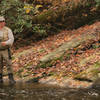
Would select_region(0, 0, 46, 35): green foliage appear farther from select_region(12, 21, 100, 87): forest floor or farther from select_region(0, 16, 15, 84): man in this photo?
select_region(0, 16, 15, 84): man

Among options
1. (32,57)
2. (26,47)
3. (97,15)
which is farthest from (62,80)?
(97,15)

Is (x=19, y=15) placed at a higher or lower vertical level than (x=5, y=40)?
higher

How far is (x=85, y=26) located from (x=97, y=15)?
1054 millimetres

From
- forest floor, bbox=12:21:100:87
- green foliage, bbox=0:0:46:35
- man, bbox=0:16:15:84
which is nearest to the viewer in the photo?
man, bbox=0:16:15:84

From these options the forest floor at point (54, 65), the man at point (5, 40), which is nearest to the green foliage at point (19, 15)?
the forest floor at point (54, 65)

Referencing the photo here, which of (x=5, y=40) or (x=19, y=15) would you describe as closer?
(x=5, y=40)

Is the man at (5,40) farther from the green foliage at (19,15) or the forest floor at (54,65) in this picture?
the green foliage at (19,15)

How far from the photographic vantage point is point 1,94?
4.68 metres

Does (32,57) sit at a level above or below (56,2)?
below

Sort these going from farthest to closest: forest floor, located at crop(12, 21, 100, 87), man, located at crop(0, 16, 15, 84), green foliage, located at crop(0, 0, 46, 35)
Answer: green foliage, located at crop(0, 0, 46, 35)
forest floor, located at crop(12, 21, 100, 87)
man, located at crop(0, 16, 15, 84)

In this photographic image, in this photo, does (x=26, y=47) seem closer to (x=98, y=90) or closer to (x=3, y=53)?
(x=3, y=53)

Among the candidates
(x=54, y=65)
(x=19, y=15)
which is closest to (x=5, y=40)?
(x=54, y=65)

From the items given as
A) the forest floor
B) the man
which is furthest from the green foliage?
the man

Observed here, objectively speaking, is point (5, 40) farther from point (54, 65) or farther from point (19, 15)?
point (19, 15)
